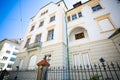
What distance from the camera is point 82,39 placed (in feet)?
36.3

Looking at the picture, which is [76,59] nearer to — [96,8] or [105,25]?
[105,25]

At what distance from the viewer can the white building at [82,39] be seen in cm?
901

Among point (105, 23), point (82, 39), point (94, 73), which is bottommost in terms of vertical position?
point (94, 73)

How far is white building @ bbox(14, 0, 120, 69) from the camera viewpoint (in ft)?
29.6

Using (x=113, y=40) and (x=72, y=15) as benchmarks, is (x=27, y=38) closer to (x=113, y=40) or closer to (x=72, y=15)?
(x=72, y=15)

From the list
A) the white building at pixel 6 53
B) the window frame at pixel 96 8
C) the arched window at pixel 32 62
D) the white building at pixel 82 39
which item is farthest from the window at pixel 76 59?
the white building at pixel 6 53

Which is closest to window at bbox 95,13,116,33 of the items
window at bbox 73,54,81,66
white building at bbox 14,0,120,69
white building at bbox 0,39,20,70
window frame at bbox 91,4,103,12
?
white building at bbox 14,0,120,69

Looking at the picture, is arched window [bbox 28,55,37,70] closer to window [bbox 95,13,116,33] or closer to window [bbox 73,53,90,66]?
window [bbox 73,53,90,66]

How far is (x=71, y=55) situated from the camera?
1067 cm

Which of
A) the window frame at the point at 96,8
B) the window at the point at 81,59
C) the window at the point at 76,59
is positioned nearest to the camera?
the window at the point at 81,59

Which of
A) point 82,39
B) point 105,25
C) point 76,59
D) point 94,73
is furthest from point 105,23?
point 94,73

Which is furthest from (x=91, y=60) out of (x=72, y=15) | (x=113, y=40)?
(x=72, y=15)

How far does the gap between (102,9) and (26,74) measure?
14.4 meters

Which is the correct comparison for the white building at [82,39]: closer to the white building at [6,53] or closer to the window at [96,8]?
the window at [96,8]
